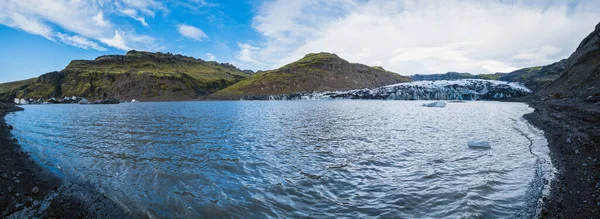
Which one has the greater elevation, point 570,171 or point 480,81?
point 480,81

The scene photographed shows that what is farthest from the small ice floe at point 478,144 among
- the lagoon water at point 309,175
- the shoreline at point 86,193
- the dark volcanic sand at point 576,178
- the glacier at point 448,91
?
the glacier at point 448,91

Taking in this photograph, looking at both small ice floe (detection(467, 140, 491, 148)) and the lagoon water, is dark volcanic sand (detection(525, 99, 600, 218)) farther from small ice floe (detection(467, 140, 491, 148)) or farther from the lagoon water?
small ice floe (detection(467, 140, 491, 148))

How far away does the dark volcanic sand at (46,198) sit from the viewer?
8.12 m

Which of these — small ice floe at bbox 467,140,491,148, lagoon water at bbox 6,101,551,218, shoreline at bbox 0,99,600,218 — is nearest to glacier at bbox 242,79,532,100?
lagoon water at bbox 6,101,551,218

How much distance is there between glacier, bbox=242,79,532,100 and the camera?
386ft

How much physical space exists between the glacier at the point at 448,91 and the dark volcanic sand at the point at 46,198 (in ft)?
469

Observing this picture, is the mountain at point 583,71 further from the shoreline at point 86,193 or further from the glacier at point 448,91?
the shoreline at point 86,193

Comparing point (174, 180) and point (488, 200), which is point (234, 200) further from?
point (488, 200)

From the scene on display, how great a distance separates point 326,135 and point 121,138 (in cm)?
1814

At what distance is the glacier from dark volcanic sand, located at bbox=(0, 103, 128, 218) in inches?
5628

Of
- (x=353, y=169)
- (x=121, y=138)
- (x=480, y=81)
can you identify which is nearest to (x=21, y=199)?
(x=353, y=169)

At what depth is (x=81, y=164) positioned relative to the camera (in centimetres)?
1448

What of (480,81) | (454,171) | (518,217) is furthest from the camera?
(480,81)

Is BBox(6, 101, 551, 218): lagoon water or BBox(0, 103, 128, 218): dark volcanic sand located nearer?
BBox(0, 103, 128, 218): dark volcanic sand
